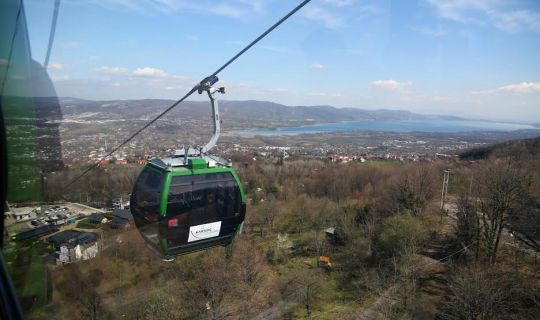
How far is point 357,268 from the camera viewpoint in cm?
1686

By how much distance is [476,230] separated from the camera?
49.2 feet

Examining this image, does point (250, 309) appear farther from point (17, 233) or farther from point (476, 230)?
point (17, 233)

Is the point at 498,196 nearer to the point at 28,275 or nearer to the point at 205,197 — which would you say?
the point at 205,197

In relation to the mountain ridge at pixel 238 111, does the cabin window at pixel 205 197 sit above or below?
below

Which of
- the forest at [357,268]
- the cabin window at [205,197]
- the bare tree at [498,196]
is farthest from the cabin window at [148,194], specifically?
the bare tree at [498,196]

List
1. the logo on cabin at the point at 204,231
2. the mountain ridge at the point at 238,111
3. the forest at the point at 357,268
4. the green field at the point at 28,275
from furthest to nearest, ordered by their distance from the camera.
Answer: the mountain ridge at the point at 238,111 < the forest at the point at 357,268 < the logo on cabin at the point at 204,231 < the green field at the point at 28,275

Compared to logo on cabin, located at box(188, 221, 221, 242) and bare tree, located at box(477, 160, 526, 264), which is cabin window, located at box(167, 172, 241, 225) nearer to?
logo on cabin, located at box(188, 221, 221, 242)

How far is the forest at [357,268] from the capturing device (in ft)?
37.7

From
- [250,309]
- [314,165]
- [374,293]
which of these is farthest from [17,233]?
[314,165]

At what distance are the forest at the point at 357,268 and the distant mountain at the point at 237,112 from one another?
3.09m

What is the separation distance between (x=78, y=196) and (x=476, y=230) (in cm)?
1533

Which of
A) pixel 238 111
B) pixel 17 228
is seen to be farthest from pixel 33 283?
pixel 238 111

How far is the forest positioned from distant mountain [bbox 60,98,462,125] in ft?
10.1

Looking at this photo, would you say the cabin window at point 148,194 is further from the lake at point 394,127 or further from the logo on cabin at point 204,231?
the lake at point 394,127
